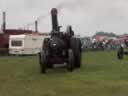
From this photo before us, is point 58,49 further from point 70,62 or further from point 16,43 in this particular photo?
point 16,43

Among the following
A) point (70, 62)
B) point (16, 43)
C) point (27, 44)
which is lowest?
point (70, 62)

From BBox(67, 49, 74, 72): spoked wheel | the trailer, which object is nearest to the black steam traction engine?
BBox(67, 49, 74, 72): spoked wheel

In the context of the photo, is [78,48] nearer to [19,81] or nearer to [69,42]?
[69,42]

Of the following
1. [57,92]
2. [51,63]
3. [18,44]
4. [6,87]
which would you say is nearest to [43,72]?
[51,63]

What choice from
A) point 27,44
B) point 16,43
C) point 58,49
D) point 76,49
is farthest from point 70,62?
point 16,43

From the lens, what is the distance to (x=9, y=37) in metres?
64.9

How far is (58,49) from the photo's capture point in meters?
26.2

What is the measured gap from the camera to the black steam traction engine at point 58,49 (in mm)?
25281

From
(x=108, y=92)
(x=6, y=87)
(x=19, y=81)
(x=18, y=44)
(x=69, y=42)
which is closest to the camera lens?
(x=108, y=92)

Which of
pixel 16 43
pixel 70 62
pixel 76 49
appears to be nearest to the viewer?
pixel 70 62

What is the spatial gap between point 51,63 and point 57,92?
1030 centimetres

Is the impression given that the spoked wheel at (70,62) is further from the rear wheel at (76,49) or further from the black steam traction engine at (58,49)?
the rear wheel at (76,49)

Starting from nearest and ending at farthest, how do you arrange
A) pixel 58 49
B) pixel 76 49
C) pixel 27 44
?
1. pixel 58 49
2. pixel 76 49
3. pixel 27 44

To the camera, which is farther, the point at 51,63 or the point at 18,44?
the point at 18,44
